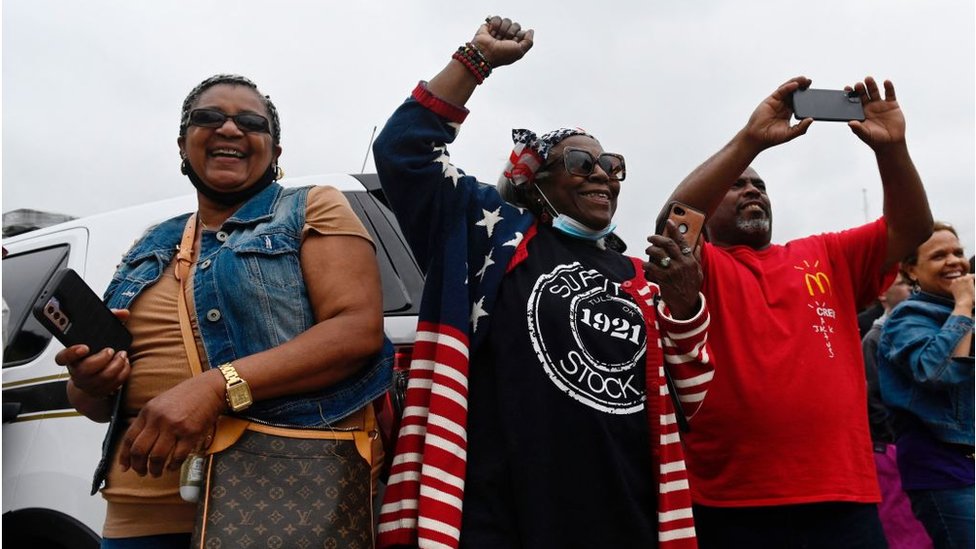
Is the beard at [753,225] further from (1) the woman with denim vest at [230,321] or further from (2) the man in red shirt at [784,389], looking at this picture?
(1) the woman with denim vest at [230,321]

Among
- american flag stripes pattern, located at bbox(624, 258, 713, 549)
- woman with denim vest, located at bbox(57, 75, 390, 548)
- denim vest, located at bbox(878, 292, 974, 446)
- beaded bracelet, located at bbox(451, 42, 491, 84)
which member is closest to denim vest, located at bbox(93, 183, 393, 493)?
woman with denim vest, located at bbox(57, 75, 390, 548)

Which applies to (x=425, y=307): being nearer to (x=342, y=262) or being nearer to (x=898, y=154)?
(x=342, y=262)

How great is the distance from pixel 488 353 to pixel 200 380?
69 cm

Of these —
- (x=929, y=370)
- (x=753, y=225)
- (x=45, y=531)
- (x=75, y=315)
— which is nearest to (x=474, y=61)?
(x=75, y=315)

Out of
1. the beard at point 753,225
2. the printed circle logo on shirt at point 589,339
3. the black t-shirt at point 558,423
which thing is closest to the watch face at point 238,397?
the black t-shirt at point 558,423

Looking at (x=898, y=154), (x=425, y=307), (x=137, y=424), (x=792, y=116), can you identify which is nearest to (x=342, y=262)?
(x=425, y=307)

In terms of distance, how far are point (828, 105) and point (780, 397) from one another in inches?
34.8

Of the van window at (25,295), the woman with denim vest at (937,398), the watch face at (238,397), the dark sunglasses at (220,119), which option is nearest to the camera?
the watch face at (238,397)

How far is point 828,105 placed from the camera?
8.35ft

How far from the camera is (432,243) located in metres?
2.21

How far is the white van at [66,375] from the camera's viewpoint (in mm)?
2727

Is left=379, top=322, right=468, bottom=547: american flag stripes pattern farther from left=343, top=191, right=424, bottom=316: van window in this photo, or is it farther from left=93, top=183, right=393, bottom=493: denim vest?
left=343, top=191, right=424, bottom=316: van window

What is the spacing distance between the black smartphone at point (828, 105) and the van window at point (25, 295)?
8.84ft

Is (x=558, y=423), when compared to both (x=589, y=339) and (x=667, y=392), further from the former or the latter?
(x=667, y=392)
